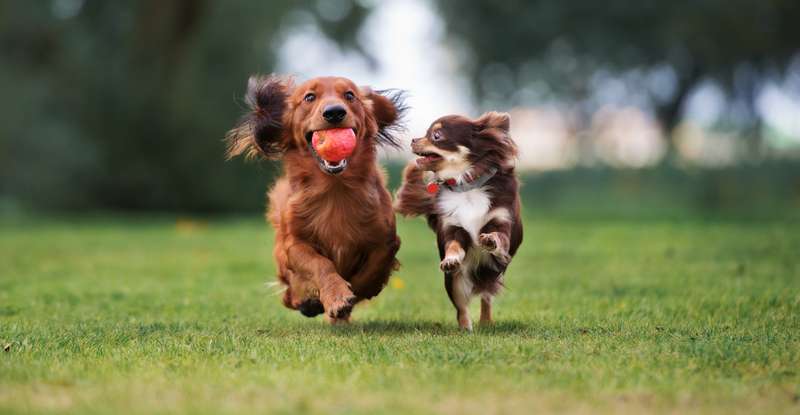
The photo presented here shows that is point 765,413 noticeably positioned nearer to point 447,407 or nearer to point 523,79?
point 447,407

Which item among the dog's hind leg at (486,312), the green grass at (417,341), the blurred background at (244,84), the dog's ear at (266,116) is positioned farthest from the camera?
the blurred background at (244,84)

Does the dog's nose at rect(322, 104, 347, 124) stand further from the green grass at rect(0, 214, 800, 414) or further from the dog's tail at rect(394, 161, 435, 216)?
the green grass at rect(0, 214, 800, 414)

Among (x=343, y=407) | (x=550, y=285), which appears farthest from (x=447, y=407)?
(x=550, y=285)

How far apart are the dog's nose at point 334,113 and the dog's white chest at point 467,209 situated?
751 millimetres

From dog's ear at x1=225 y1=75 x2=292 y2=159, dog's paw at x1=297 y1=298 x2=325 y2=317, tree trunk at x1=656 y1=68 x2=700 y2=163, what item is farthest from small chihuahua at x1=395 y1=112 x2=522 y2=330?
tree trunk at x1=656 y1=68 x2=700 y2=163

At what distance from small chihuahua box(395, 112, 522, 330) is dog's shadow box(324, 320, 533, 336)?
15 centimetres

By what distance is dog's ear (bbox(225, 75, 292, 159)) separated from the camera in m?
6.18

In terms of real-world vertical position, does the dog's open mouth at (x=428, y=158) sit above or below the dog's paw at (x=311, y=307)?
above

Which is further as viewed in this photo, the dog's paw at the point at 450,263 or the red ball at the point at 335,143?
the red ball at the point at 335,143

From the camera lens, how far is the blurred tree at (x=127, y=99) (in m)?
23.0

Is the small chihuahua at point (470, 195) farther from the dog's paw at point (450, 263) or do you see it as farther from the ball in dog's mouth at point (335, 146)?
the ball in dog's mouth at point (335, 146)

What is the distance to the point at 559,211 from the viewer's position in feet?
80.9

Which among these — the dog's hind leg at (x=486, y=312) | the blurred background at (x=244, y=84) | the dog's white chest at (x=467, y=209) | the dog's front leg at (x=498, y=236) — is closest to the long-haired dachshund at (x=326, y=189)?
the dog's white chest at (x=467, y=209)

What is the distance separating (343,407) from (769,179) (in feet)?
68.6
